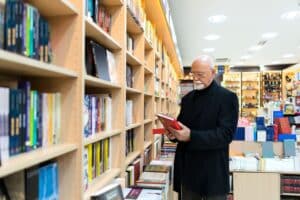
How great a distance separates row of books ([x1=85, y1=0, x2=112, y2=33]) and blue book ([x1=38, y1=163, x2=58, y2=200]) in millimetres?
812

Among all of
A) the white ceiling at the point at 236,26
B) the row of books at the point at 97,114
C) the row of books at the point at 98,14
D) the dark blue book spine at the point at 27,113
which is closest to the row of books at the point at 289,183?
the row of books at the point at 97,114

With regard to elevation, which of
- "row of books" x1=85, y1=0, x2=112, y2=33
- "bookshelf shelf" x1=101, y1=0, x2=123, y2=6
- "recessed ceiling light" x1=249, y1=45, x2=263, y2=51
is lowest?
"row of books" x1=85, y1=0, x2=112, y2=33

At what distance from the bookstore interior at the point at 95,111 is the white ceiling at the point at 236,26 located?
5 cm

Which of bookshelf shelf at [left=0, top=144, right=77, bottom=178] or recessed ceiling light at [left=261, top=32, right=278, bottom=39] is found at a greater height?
recessed ceiling light at [left=261, top=32, right=278, bottom=39]

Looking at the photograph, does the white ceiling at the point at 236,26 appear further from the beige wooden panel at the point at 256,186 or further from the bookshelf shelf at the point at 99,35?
the bookshelf shelf at the point at 99,35

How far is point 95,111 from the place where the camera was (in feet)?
6.00

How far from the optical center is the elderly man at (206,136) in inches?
87.8

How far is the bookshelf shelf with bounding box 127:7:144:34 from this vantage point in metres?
2.53

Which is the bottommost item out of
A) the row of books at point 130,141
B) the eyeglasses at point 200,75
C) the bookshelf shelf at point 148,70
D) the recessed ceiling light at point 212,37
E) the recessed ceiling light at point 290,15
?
the row of books at point 130,141

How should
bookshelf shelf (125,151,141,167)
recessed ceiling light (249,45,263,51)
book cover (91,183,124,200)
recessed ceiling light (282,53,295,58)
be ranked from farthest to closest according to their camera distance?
recessed ceiling light (282,53,295,58)
recessed ceiling light (249,45,263,51)
bookshelf shelf (125,151,141,167)
book cover (91,183,124,200)

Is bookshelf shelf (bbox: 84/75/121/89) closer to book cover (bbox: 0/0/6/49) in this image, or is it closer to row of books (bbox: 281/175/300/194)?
book cover (bbox: 0/0/6/49)

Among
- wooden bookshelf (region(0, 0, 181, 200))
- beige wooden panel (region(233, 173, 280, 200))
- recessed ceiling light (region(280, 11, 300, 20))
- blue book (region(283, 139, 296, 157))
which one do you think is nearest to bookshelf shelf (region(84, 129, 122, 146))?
wooden bookshelf (region(0, 0, 181, 200))

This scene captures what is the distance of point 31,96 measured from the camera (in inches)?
44.3

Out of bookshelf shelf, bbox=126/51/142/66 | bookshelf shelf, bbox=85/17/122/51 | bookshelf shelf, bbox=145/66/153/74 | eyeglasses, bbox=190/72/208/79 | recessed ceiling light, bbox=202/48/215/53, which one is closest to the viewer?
bookshelf shelf, bbox=85/17/122/51
